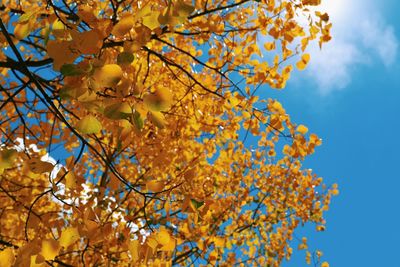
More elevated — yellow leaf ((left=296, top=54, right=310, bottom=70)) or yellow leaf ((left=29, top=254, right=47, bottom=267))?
yellow leaf ((left=296, top=54, right=310, bottom=70))

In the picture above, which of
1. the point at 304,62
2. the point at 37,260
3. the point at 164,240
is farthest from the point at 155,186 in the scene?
the point at 304,62

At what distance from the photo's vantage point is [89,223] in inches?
70.0

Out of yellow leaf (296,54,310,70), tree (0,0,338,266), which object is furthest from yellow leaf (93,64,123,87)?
yellow leaf (296,54,310,70)

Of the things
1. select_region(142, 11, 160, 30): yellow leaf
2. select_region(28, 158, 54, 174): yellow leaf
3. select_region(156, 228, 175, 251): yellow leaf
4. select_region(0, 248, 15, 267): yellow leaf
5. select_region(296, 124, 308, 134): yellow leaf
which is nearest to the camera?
select_region(142, 11, 160, 30): yellow leaf

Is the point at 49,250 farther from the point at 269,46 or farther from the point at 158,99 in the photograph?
the point at 269,46

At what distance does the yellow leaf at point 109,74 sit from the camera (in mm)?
1247

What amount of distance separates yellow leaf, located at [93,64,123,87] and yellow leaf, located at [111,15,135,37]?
0.21 meters

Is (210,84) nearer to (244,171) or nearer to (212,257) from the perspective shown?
(212,257)

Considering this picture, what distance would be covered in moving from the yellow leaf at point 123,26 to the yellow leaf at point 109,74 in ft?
0.70

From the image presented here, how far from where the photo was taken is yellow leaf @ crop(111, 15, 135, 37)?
1413 mm

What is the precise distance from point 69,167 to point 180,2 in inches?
37.0

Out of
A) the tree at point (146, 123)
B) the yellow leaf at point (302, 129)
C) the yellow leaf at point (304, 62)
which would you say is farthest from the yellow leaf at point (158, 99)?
the yellow leaf at point (304, 62)

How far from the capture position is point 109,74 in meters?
1.25

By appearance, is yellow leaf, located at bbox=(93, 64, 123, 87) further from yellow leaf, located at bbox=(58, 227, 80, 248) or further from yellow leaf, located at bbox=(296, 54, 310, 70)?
yellow leaf, located at bbox=(296, 54, 310, 70)
